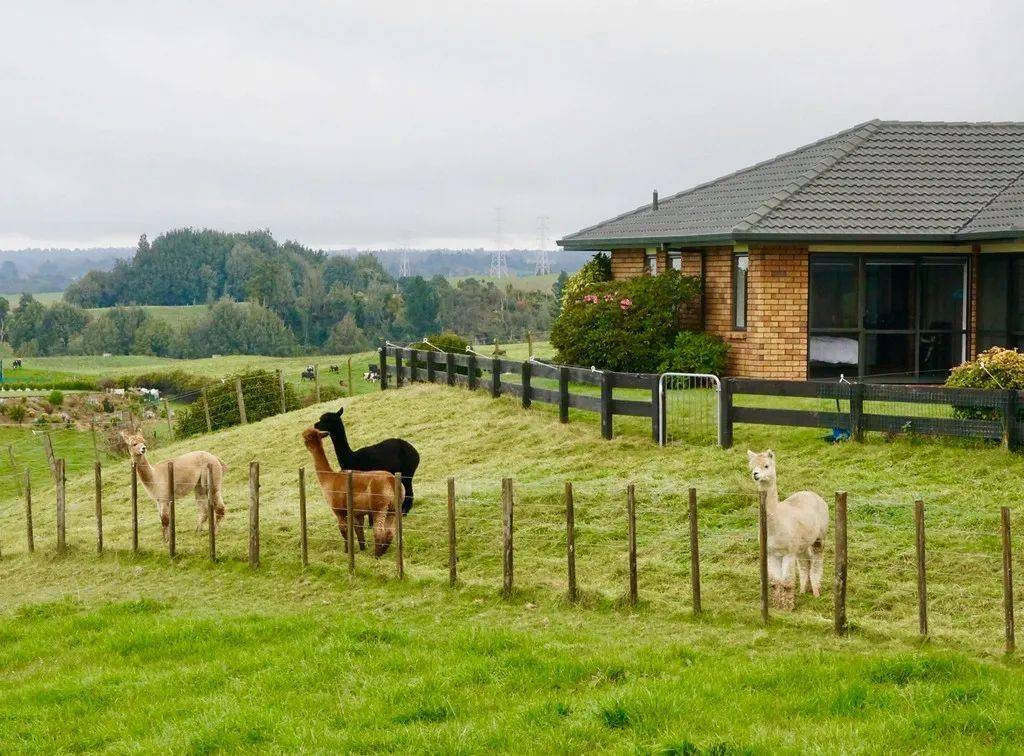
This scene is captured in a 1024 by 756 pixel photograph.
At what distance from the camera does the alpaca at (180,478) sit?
16.5 meters

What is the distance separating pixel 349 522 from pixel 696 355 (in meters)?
11.8

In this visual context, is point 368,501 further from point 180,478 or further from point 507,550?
point 180,478

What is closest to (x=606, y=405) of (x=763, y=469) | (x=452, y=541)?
(x=452, y=541)

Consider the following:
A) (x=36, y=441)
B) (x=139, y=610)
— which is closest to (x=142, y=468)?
(x=139, y=610)

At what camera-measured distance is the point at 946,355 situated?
24297 mm

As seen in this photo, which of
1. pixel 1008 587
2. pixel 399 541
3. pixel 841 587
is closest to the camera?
pixel 1008 587

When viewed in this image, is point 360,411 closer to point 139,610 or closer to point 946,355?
point 946,355

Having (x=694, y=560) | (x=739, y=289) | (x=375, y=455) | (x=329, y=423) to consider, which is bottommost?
(x=694, y=560)

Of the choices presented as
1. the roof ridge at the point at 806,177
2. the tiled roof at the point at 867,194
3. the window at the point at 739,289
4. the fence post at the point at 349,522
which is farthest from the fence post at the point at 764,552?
the window at the point at 739,289

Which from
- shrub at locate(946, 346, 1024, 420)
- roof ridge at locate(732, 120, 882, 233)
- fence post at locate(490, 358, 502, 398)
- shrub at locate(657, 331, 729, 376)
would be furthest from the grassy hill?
roof ridge at locate(732, 120, 882, 233)

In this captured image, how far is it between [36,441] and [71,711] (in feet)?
135

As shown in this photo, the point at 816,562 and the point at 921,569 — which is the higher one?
the point at 921,569

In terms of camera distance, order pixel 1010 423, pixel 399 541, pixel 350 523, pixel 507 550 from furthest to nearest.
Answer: pixel 1010 423 < pixel 350 523 < pixel 399 541 < pixel 507 550

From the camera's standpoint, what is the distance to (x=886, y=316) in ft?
78.7
